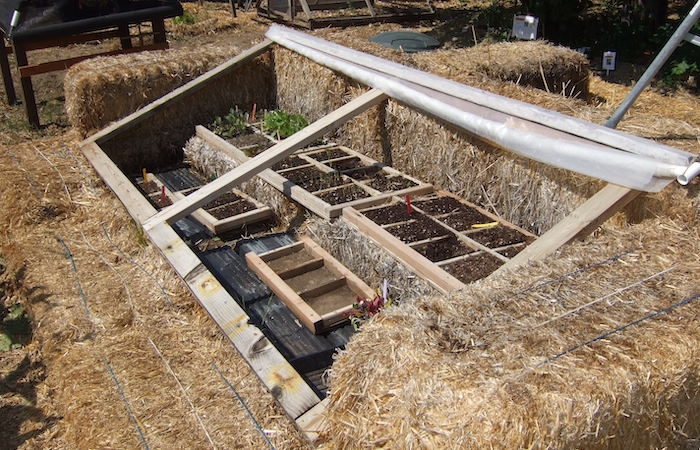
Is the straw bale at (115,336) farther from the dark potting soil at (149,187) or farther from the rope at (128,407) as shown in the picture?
the dark potting soil at (149,187)

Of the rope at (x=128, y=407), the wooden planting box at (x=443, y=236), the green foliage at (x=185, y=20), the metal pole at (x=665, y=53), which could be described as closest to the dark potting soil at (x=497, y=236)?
the wooden planting box at (x=443, y=236)

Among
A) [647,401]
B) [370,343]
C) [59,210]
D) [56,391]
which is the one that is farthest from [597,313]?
[59,210]

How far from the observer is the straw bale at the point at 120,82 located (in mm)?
6816

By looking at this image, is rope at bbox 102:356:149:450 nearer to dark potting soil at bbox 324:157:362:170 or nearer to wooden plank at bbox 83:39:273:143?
dark potting soil at bbox 324:157:362:170

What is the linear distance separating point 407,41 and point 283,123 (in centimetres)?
300

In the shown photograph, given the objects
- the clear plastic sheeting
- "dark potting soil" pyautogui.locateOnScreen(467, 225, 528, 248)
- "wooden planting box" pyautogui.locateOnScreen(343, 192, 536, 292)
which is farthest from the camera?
"dark potting soil" pyautogui.locateOnScreen(467, 225, 528, 248)

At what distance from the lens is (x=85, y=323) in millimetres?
4445

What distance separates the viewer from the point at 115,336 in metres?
4.30

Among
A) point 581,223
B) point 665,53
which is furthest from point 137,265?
point 665,53

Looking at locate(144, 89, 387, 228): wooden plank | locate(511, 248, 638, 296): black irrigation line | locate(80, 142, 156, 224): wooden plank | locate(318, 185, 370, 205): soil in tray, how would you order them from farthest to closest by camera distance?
locate(80, 142, 156, 224): wooden plank, locate(318, 185, 370, 205): soil in tray, locate(144, 89, 387, 228): wooden plank, locate(511, 248, 638, 296): black irrigation line

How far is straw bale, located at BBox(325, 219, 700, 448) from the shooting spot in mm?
2258

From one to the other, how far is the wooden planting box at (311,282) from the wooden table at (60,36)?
5110 millimetres

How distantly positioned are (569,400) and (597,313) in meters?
0.60

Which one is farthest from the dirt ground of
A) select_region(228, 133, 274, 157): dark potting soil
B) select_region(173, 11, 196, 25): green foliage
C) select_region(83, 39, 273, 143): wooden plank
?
select_region(173, 11, 196, 25): green foliage
